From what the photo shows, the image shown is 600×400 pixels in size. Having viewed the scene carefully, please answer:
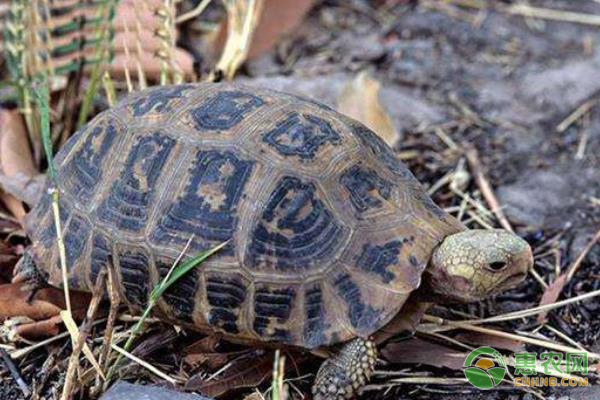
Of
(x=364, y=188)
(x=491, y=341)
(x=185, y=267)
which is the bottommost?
(x=491, y=341)

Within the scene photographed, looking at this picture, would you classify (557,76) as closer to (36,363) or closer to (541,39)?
(541,39)

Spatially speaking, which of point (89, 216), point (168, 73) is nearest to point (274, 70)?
point (168, 73)

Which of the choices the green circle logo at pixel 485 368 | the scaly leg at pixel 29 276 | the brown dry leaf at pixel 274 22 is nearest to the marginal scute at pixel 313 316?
the green circle logo at pixel 485 368

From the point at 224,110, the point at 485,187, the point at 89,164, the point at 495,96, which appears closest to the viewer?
the point at 224,110

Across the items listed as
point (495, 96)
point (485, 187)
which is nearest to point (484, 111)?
point (495, 96)

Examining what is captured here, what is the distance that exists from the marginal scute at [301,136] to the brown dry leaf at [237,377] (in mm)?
696

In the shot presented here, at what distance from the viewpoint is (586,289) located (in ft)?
10.3

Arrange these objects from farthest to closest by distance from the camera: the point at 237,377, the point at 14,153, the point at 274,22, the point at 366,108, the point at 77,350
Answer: the point at 274,22, the point at 366,108, the point at 14,153, the point at 237,377, the point at 77,350

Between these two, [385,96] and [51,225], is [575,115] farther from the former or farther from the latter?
[51,225]

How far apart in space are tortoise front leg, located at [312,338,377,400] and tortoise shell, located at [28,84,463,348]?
6 cm

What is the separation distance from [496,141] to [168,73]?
1690mm

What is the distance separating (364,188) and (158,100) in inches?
32.1

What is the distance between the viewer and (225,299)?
2.59 metres

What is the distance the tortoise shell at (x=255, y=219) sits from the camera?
257 centimetres
